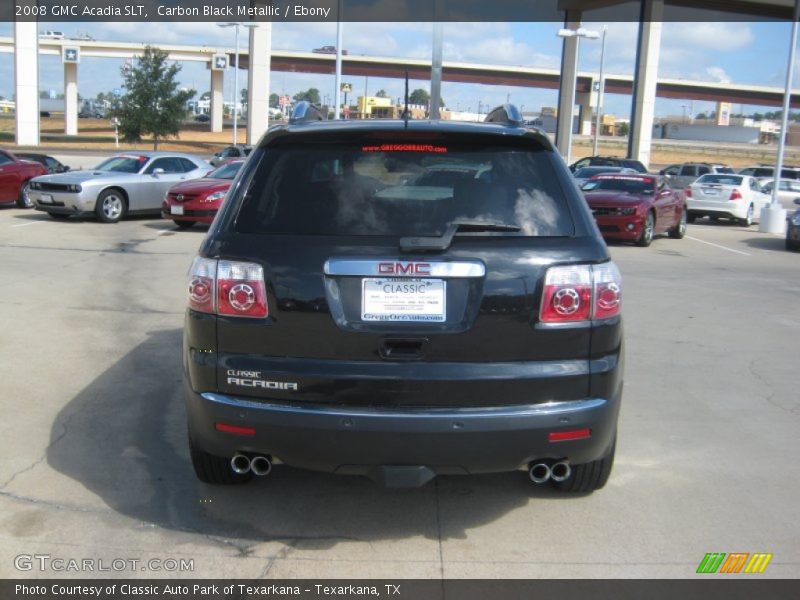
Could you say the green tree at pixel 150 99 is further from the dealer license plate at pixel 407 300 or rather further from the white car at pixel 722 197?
the dealer license plate at pixel 407 300

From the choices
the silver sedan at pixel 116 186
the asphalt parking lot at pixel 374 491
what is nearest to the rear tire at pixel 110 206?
the silver sedan at pixel 116 186

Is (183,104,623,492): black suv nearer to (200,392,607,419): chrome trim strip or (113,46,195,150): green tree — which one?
(200,392,607,419): chrome trim strip

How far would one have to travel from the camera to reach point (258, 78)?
45.0 m

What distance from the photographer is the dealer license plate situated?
3.65 m

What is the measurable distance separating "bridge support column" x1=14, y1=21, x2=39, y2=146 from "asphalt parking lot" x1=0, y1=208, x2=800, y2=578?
51362mm

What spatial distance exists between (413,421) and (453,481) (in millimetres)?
1404

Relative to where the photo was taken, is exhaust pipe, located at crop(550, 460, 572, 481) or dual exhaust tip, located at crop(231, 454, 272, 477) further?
exhaust pipe, located at crop(550, 460, 572, 481)

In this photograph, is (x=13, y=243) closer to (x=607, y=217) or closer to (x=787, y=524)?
(x=607, y=217)

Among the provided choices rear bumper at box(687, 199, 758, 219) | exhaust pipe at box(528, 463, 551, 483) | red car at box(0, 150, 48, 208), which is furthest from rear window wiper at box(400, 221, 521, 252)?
rear bumper at box(687, 199, 758, 219)

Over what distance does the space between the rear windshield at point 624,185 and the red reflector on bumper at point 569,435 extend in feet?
51.3

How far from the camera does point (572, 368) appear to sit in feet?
12.3

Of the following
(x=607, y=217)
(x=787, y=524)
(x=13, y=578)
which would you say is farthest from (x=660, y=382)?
(x=607, y=217)

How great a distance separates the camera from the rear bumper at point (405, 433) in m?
3.63

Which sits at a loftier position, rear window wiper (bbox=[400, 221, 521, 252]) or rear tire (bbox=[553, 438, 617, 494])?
rear window wiper (bbox=[400, 221, 521, 252])
